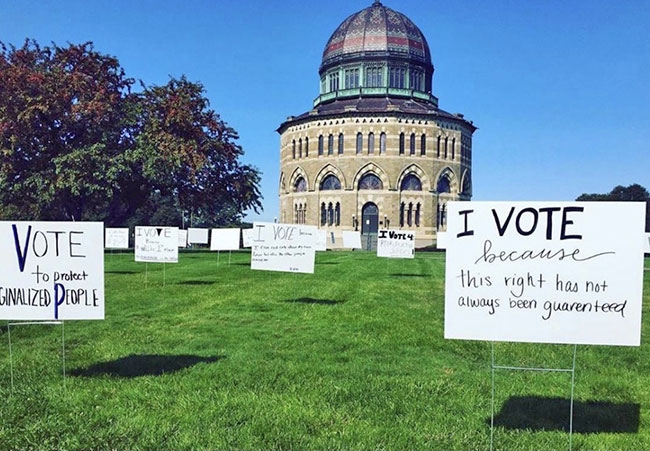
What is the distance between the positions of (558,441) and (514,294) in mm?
1358

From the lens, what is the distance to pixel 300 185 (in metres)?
70.4

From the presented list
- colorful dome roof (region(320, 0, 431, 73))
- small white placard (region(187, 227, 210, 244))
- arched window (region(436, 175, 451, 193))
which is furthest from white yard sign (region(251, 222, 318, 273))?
colorful dome roof (region(320, 0, 431, 73))

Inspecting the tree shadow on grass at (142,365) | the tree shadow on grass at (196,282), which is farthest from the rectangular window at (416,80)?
the tree shadow on grass at (142,365)

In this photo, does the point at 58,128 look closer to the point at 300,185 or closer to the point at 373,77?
the point at 300,185

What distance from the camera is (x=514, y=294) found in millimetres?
5273

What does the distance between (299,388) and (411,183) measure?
59.4 meters

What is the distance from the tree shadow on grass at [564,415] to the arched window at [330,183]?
197ft

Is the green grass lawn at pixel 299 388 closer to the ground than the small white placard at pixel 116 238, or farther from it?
closer to the ground

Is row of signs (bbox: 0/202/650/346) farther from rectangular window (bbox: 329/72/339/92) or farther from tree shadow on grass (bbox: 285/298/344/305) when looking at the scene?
rectangular window (bbox: 329/72/339/92)

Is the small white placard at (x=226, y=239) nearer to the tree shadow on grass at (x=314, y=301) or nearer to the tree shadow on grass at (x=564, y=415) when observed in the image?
the tree shadow on grass at (x=314, y=301)

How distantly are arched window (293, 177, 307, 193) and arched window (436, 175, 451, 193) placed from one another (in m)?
15.5

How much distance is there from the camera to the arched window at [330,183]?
2611 inches

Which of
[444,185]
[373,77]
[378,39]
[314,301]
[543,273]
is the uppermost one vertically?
[378,39]

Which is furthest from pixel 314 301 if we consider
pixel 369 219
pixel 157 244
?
pixel 369 219
